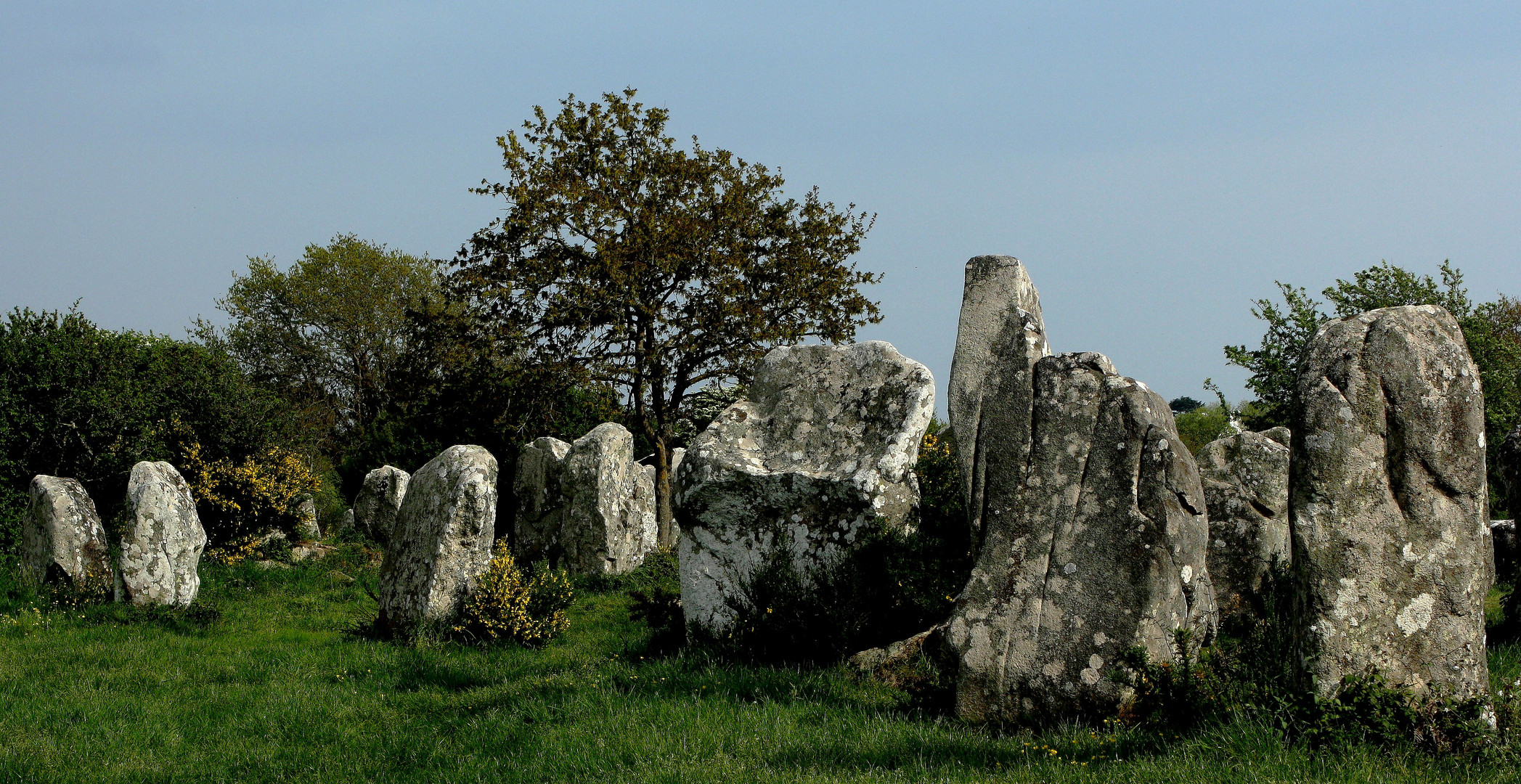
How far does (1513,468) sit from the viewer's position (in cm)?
1023

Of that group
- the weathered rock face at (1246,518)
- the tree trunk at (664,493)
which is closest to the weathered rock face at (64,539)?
the tree trunk at (664,493)

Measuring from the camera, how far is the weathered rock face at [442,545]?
12156mm

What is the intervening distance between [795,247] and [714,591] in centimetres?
1719

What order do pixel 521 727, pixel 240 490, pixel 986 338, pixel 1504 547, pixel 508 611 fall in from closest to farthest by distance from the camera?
pixel 521 727
pixel 986 338
pixel 508 611
pixel 1504 547
pixel 240 490

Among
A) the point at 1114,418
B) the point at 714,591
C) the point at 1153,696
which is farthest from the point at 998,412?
the point at 714,591

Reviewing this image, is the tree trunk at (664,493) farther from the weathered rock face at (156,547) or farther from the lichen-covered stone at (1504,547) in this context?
the lichen-covered stone at (1504,547)

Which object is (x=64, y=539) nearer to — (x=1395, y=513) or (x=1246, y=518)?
(x=1246, y=518)

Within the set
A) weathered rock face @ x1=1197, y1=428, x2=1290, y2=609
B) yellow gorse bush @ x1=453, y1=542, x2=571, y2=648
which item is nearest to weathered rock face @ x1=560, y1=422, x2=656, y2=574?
yellow gorse bush @ x1=453, y1=542, x2=571, y2=648

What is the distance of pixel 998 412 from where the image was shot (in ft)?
27.0

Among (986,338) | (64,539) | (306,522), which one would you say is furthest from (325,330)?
(986,338)

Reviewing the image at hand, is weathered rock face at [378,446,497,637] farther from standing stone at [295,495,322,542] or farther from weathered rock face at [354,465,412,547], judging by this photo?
weathered rock face at [354,465,412,547]

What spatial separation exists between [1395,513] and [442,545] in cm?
962

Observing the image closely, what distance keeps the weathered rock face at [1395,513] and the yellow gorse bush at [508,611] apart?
27.8 feet

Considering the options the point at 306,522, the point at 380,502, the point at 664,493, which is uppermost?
the point at 664,493
